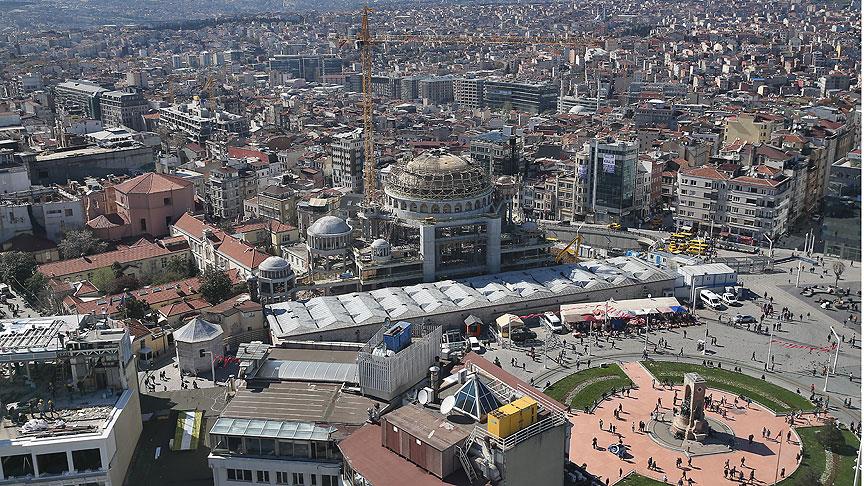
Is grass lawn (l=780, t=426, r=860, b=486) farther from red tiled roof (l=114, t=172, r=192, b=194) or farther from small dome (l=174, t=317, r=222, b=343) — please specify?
red tiled roof (l=114, t=172, r=192, b=194)

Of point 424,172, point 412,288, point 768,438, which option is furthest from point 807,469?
point 424,172

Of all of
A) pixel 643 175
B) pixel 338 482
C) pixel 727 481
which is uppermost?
pixel 643 175

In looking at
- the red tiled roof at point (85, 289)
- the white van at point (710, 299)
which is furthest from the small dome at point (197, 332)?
the white van at point (710, 299)

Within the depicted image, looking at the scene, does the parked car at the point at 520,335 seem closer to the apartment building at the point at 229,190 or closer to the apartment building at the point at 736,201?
the apartment building at the point at 736,201

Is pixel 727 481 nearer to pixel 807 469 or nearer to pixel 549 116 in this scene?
pixel 807 469

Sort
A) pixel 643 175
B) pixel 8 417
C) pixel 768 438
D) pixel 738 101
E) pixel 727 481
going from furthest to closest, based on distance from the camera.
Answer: pixel 738 101
pixel 643 175
pixel 768 438
pixel 727 481
pixel 8 417

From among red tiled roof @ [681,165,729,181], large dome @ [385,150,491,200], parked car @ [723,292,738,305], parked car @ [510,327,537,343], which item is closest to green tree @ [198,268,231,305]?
large dome @ [385,150,491,200]
